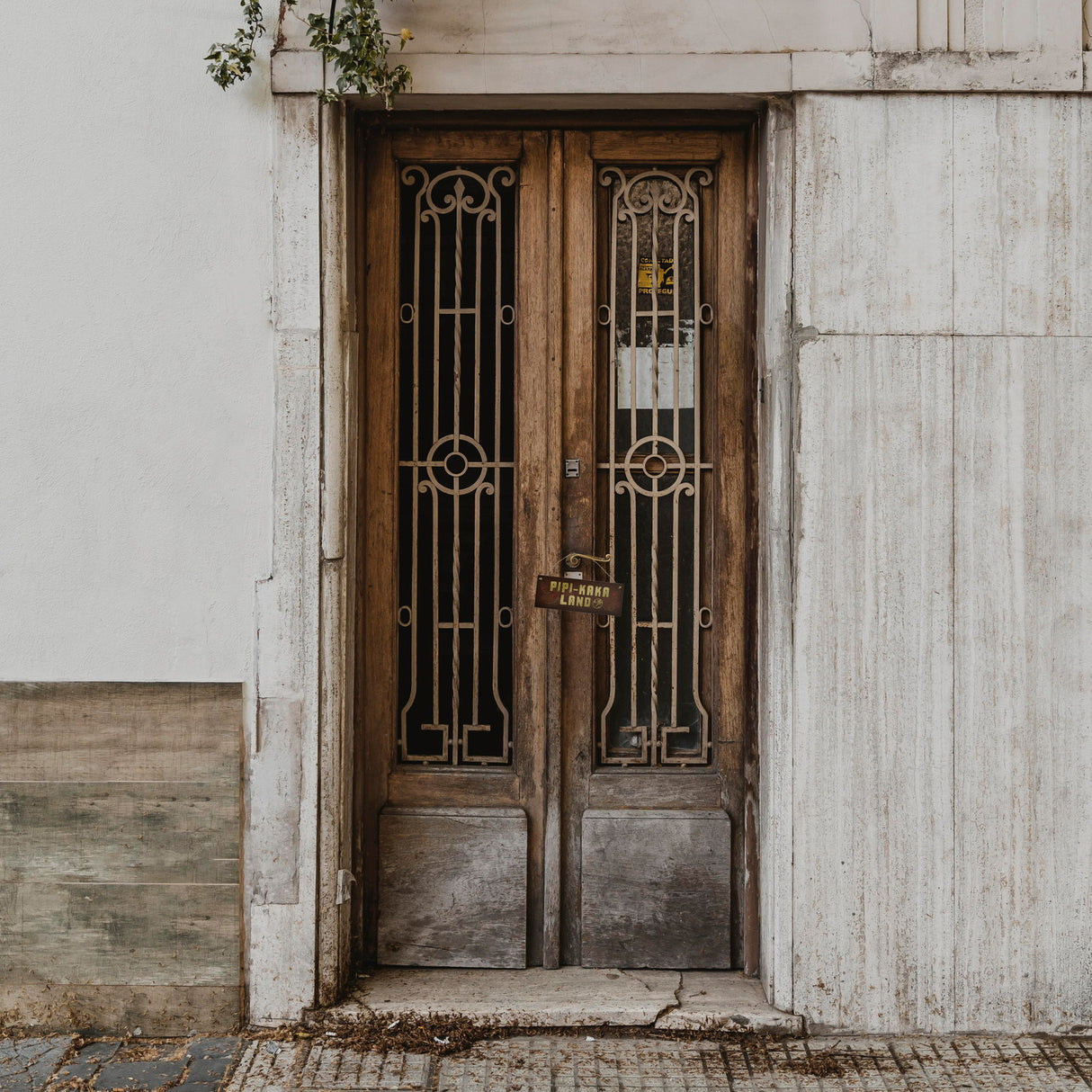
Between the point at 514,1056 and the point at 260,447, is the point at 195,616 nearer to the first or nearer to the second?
the point at 260,447

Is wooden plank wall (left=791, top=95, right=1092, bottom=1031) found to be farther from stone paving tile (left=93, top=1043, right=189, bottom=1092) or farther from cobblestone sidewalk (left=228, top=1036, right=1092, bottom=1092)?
stone paving tile (left=93, top=1043, right=189, bottom=1092)

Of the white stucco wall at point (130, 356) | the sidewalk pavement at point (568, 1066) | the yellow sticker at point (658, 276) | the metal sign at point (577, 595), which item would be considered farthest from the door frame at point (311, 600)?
the metal sign at point (577, 595)

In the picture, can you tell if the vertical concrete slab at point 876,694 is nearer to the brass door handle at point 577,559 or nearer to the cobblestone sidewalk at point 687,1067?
the cobblestone sidewalk at point 687,1067

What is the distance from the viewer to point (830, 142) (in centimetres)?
324

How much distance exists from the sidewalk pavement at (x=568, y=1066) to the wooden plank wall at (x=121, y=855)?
0.16 m

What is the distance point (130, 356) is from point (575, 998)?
2.67m

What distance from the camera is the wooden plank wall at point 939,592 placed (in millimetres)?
3242

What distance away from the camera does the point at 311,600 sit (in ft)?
10.8

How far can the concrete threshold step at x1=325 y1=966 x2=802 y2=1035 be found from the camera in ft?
10.7

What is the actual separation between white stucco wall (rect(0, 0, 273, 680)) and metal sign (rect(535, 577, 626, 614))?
38.9 inches

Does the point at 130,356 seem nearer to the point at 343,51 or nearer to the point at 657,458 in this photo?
the point at 343,51

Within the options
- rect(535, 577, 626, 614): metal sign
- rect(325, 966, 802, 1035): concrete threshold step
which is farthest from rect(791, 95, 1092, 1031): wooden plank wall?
rect(535, 577, 626, 614): metal sign

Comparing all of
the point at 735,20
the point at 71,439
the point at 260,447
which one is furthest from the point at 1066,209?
the point at 71,439

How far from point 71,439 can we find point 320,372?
34.9 inches
